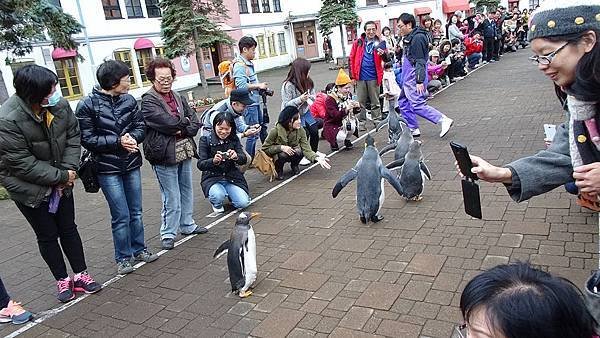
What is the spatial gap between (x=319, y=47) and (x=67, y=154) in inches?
1459

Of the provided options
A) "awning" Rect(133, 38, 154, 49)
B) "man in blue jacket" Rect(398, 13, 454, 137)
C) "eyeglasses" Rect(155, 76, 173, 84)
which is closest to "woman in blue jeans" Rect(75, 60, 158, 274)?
"eyeglasses" Rect(155, 76, 173, 84)

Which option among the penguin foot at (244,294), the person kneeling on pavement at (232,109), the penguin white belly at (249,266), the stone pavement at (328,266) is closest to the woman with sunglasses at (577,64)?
the stone pavement at (328,266)

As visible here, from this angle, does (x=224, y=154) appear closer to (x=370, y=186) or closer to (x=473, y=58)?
(x=370, y=186)

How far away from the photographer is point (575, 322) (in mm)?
1139

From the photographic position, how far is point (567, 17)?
1.74 metres

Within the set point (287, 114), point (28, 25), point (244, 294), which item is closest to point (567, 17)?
point (244, 294)

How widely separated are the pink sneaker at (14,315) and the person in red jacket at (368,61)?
7396 millimetres

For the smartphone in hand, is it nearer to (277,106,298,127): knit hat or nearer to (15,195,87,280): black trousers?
(15,195,87,280): black trousers

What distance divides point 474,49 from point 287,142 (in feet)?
40.0

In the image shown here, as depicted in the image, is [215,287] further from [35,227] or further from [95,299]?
[35,227]

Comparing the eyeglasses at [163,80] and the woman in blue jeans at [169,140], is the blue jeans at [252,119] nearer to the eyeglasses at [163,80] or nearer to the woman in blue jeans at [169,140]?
the woman in blue jeans at [169,140]

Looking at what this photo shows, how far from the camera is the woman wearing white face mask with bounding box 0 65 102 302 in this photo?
3.93 meters

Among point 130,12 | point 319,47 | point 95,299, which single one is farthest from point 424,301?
point 319,47

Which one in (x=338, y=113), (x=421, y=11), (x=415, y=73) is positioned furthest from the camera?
(x=421, y=11)
